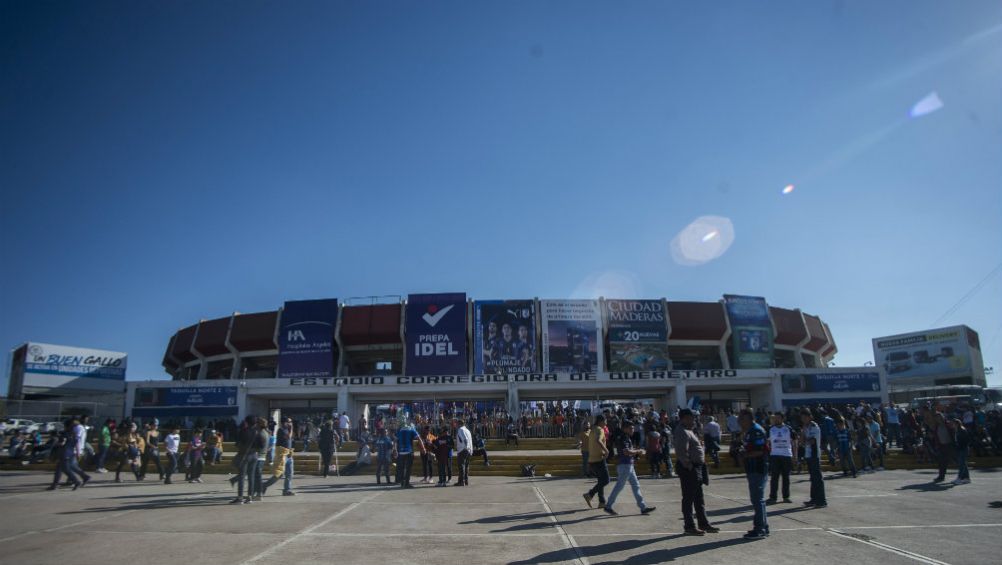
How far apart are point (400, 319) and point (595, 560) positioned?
3827 cm

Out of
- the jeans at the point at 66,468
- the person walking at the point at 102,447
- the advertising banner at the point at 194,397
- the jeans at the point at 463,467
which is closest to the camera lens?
the jeans at the point at 66,468

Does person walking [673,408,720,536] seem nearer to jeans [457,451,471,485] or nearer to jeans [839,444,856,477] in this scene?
jeans [457,451,471,485]

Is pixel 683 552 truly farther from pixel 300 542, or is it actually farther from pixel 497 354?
pixel 497 354

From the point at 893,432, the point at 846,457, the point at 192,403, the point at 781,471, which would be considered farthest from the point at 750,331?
the point at 192,403

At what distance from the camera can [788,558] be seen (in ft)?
19.7

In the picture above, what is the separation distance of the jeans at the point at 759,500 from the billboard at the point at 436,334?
3366 centimetres

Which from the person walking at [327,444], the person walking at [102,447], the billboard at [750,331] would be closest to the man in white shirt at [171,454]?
the person walking at [102,447]

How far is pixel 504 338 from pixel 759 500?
1327 inches

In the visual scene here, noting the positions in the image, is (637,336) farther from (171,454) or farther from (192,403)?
(171,454)

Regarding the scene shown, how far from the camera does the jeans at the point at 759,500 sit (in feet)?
23.2

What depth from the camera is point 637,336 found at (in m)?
42.1

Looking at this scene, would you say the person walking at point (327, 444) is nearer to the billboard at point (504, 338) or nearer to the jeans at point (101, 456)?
the jeans at point (101, 456)

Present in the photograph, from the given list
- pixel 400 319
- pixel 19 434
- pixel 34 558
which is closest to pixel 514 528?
pixel 34 558

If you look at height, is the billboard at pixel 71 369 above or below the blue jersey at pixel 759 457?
above
